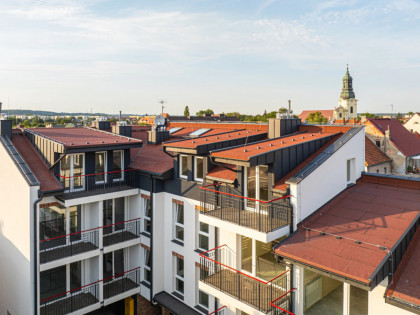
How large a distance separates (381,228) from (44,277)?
1313 cm

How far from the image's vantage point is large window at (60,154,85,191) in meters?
13.9

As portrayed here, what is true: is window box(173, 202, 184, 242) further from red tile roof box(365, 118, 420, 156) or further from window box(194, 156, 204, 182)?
red tile roof box(365, 118, 420, 156)

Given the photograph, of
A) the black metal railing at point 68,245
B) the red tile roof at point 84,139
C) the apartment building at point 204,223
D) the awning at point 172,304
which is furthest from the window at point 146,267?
the red tile roof at point 84,139

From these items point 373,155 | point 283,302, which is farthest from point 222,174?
point 373,155

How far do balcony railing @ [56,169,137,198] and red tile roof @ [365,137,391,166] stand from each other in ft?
73.9

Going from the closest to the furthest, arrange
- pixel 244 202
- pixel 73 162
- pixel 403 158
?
pixel 244 202 → pixel 73 162 → pixel 403 158

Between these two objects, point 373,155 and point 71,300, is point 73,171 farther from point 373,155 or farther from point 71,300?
point 373,155

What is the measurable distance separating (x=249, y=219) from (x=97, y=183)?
7.73 metres

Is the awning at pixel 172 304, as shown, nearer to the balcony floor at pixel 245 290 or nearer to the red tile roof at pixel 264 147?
the balcony floor at pixel 245 290

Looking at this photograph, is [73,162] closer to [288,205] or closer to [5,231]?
[5,231]

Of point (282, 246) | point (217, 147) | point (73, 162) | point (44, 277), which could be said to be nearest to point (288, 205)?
point (282, 246)

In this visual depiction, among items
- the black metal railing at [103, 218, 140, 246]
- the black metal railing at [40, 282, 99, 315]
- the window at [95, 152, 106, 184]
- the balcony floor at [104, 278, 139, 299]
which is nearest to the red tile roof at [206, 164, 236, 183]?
the black metal railing at [103, 218, 140, 246]

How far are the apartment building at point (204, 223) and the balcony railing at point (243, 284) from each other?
0.05m

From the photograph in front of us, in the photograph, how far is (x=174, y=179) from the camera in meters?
14.3
